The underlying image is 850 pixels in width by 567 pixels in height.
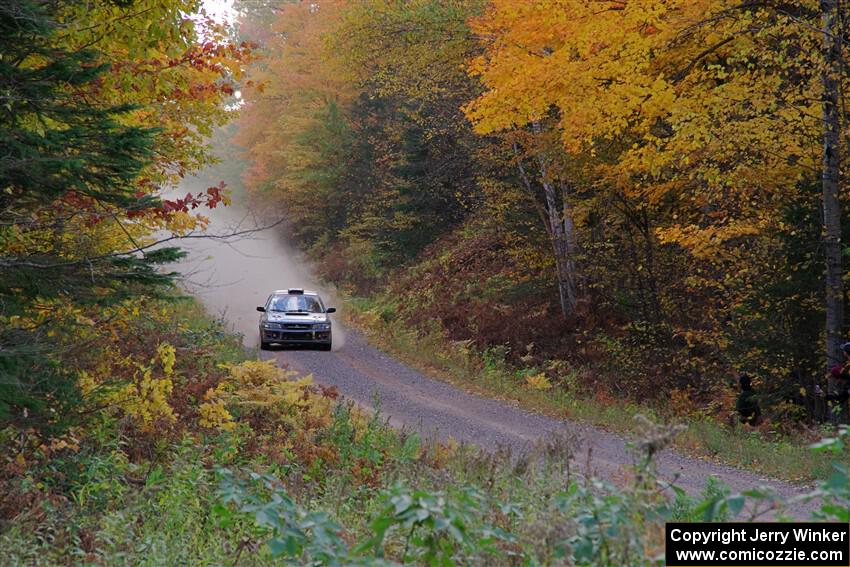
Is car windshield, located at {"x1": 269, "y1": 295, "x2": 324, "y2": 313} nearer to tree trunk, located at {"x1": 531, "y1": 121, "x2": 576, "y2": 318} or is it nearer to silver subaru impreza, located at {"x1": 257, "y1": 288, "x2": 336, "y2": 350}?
silver subaru impreza, located at {"x1": 257, "y1": 288, "x2": 336, "y2": 350}

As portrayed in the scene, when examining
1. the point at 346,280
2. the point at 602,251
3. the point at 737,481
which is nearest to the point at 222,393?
the point at 737,481

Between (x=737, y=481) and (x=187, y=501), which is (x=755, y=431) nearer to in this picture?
(x=737, y=481)

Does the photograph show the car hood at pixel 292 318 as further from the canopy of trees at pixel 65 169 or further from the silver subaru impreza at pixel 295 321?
the canopy of trees at pixel 65 169

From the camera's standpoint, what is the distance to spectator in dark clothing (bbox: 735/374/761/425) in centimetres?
1476

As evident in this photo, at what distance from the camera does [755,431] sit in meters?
14.1

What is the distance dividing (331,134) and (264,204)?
472 inches

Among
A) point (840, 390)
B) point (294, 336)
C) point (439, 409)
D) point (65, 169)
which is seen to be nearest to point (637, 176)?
point (439, 409)

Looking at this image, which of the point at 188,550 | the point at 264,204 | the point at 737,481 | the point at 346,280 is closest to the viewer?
the point at 188,550

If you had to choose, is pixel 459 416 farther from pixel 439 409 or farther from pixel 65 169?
pixel 65 169

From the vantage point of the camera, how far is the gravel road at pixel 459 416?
35.6 feet

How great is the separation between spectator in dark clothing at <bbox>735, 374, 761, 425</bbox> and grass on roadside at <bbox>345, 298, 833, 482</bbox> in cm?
48

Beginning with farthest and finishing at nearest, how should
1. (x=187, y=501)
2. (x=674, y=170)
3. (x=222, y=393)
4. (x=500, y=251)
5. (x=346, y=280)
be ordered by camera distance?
(x=346, y=280) → (x=500, y=251) → (x=674, y=170) → (x=222, y=393) → (x=187, y=501)

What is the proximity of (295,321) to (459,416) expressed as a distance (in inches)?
364

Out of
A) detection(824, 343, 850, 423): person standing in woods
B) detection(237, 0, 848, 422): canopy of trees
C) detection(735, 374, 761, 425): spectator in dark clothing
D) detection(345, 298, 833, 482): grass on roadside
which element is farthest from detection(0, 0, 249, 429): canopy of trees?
detection(735, 374, 761, 425): spectator in dark clothing
